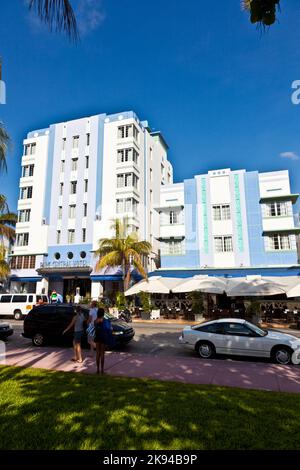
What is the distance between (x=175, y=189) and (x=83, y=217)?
11203mm

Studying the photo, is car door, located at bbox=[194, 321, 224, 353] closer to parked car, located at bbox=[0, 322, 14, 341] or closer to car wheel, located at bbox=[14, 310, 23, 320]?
parked car, located at bbox=[0, 322, 14, 341]

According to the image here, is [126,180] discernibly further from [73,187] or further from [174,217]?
[174,217]

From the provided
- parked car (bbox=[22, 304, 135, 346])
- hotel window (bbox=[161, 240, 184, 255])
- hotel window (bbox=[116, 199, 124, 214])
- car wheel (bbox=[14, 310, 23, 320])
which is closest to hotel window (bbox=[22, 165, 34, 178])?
hotel window (bbox=[116, 199, 124, 214])

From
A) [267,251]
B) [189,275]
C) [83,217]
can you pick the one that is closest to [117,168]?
[83,217]

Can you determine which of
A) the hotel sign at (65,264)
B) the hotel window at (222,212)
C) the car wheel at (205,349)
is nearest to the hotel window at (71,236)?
the hotel sign at (65,264)

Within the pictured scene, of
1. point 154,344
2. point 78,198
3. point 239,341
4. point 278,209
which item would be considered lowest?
point 154,344

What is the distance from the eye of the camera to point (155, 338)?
608 inches

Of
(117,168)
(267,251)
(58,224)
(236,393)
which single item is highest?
(117,168)

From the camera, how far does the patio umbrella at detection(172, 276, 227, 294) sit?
21.2 meters

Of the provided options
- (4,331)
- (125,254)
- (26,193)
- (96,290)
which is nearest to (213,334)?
(4,331)

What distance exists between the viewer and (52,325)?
531 inches

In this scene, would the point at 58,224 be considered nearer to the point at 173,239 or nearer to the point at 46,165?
the point at 46,165

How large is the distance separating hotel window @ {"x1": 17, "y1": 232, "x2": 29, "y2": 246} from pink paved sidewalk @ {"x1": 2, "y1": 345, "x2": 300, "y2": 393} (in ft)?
90.4

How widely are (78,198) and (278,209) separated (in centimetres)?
2216
